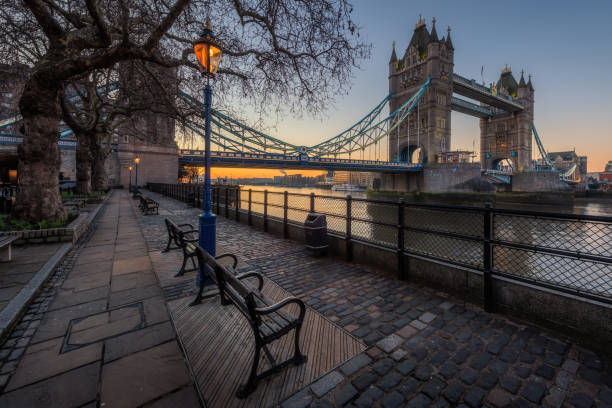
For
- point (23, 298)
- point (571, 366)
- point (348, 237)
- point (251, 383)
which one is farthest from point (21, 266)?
point (571, 366)

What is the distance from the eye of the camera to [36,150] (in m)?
6.08

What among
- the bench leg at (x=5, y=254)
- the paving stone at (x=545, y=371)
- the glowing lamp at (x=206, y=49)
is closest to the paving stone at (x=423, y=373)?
the paving stone at (x=545, y=371)

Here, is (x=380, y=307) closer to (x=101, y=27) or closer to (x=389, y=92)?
(x=101, y=27)

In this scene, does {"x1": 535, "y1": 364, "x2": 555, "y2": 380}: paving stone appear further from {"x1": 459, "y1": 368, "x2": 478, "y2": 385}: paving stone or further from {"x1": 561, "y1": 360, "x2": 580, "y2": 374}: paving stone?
{"x1": 459, "y1": 368, "x2": 478, "y2": 385}: paving stone

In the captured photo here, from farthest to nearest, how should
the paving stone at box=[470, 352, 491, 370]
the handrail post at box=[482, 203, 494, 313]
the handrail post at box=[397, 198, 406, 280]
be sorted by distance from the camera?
the handrail post at box=[397, 198, 406, 280], the handrail post at box=[482, 203, 494, 313], the paving stone at box=[470, 352, 491, 370]

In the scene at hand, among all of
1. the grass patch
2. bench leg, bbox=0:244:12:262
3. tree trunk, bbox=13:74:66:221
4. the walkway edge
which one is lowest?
the walkway edge

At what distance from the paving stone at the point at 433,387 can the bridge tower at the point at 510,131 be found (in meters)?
78.1

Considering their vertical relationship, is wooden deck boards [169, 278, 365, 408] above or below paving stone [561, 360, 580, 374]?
above

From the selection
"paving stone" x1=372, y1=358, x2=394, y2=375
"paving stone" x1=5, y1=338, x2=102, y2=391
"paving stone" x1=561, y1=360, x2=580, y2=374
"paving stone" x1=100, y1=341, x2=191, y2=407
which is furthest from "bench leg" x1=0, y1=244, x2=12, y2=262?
"paving stone" x1=561, y1=360, x2=580, y2=374

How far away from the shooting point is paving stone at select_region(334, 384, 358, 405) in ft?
6.15

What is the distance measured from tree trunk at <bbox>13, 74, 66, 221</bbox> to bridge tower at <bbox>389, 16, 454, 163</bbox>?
55.4 m

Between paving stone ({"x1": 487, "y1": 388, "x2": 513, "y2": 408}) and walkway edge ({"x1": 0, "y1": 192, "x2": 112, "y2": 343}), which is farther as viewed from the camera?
walkway edge ({"x1": 0, "y1": 192, "x2": 112, "y2": 343})

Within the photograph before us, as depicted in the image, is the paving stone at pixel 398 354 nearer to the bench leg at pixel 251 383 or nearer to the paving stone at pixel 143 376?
the bench leg at pixel 251 383

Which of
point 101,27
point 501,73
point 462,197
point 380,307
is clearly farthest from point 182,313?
point 501,73
